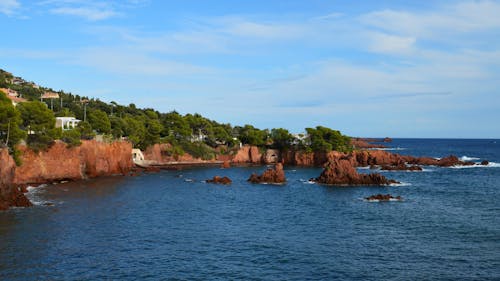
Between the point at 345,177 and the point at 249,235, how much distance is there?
49.3 meters

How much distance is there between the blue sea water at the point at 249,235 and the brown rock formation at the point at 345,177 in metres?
10.0

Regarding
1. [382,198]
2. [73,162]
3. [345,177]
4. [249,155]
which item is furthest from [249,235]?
[249,155]

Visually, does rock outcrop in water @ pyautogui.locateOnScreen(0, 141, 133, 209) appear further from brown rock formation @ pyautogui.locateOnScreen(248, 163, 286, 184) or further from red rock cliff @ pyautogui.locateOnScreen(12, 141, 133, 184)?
brown rock formation @ pyautogui.locateOnScreen(248, 163, 286, 184)

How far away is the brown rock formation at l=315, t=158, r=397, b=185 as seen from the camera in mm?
92125

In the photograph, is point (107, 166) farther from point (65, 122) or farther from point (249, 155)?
point (249, 155)

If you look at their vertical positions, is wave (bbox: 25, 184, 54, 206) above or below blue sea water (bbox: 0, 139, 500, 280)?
above

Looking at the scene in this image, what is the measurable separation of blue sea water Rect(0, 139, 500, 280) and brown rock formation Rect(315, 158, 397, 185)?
1002cm

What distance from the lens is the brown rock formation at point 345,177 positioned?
92.1 metres

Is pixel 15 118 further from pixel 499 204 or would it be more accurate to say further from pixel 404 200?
pixel 499 204

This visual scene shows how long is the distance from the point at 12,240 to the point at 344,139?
119780 mm

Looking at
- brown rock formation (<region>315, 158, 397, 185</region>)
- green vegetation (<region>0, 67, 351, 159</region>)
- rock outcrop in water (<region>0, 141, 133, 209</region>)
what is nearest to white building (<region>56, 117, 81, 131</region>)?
green vegetation (<region>0, 67, 351, 159</region>)

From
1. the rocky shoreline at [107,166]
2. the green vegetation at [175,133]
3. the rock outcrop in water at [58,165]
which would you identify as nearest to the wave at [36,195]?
the rocky shoreline at [107,166]

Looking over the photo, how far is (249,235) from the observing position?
48281mm

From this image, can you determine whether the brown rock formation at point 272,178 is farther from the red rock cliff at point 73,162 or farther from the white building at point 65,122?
the white building at point 65,122
